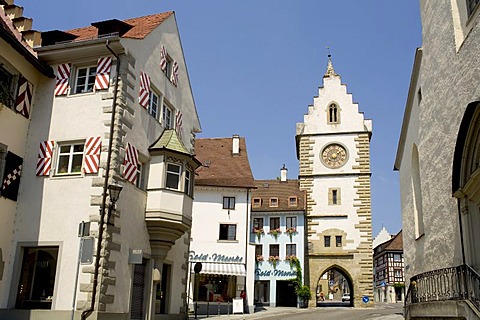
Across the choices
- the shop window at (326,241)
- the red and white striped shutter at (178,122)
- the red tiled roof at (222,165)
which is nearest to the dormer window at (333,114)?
the red tiled roof at (222,165)

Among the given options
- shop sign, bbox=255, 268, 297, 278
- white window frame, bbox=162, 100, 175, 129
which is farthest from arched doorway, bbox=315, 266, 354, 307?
white window frame, bbox=162, 100, 175, 129

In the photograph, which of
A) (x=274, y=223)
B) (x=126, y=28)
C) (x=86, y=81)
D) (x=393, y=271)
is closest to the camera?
(x=86, y=81)

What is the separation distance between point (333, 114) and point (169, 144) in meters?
31.5

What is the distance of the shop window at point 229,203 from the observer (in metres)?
37.4

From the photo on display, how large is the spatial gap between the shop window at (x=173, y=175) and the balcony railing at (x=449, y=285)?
968 centimetres

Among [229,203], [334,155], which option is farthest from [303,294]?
[334,155]

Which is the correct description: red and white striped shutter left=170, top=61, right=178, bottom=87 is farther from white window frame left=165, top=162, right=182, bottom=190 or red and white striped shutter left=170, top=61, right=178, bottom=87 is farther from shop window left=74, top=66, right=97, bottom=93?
shop window left=74, top=66, right=97, bottom=93

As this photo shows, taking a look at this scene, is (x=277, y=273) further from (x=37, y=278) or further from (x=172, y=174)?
(x=37, y=278)

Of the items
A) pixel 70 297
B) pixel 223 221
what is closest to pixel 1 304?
pixel 70 297

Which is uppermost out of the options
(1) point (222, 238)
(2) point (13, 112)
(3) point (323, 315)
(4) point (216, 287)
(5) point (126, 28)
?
(5) point (126, 28)

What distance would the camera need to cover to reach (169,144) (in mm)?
20547

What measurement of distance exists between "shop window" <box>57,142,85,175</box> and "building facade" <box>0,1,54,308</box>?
1.35 m

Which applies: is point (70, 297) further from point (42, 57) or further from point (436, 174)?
point (436, 174)

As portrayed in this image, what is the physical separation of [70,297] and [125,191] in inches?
156
